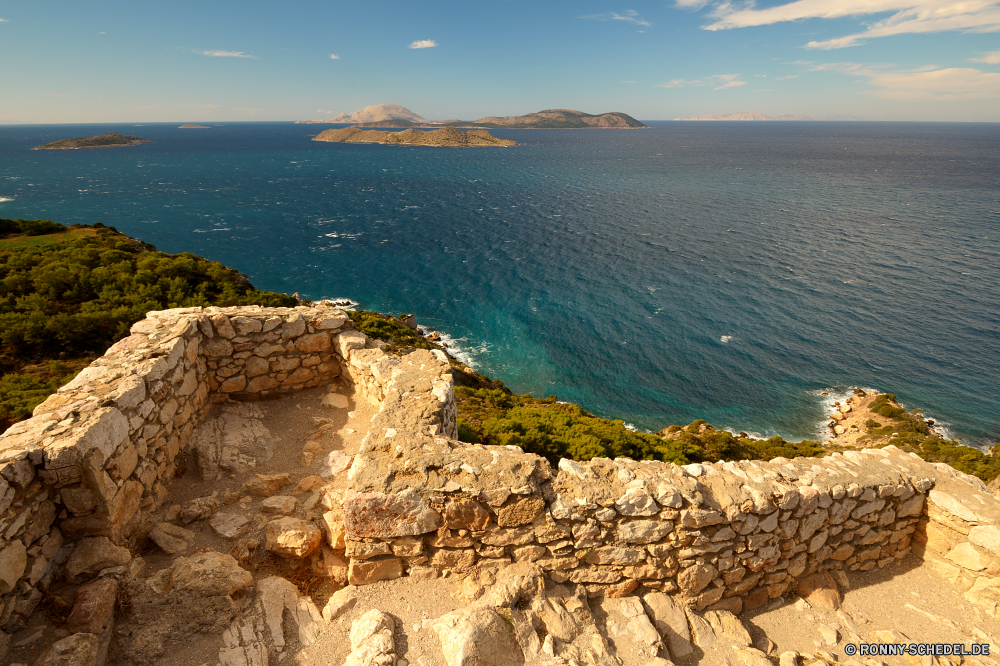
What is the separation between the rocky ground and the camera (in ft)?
18.2

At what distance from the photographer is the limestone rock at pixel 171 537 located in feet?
22.4

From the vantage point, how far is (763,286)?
159 ft

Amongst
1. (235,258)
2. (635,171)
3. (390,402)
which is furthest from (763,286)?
(635,171)

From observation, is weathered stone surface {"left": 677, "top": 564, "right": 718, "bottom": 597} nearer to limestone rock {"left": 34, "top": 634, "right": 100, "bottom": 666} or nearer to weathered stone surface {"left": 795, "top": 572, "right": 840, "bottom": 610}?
weathered stone surface {"left": 795, "top": 572, "right": 840, "bottom": 610}

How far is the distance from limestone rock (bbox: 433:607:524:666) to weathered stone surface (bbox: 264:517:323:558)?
2246 mm

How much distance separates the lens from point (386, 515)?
635 cm

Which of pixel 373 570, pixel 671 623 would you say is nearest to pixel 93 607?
pixel 373 570

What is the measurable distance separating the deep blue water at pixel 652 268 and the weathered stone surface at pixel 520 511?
2694cm

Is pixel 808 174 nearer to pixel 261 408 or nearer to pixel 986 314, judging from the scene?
pixel 986 314

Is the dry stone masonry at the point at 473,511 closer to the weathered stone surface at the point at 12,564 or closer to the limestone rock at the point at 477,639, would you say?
the weathered stone surface at the point at 12,564

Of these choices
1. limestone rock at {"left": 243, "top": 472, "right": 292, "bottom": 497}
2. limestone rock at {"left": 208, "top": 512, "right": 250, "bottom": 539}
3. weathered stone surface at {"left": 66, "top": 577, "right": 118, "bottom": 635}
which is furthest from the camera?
limestone rock at {"left": 243, "top": 472, "right": 292, "bottom": 497}

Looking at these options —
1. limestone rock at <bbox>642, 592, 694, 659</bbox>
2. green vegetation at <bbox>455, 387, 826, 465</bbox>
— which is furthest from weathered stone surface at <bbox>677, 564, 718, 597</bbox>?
green vegetation at <bbox>455, 387, 826, 465</bbox>

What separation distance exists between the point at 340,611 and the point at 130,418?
14.7 feet

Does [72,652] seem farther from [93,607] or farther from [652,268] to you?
[652,268]
